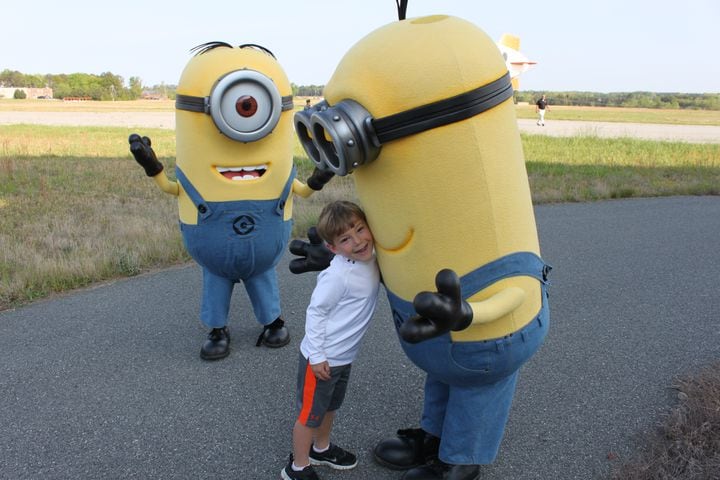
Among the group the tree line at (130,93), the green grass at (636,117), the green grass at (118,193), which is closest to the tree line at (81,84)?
the tree line at (130,93)

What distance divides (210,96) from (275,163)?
1.60ft

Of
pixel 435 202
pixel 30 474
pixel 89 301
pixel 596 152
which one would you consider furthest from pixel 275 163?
pixel 596 152

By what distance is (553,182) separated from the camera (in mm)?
9094

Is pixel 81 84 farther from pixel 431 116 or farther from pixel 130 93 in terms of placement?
pixel 431 116

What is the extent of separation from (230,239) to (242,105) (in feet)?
2.31

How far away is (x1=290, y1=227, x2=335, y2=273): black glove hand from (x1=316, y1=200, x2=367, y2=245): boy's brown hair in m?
0.28

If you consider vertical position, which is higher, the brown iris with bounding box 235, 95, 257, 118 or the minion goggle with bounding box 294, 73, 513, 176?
the brown iris with bounding box 235, 95, 257, 118

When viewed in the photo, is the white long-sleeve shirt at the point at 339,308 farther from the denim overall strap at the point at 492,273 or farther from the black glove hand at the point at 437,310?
the black glove hand at the point at 437,310

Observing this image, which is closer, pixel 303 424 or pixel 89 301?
pixel 303 424

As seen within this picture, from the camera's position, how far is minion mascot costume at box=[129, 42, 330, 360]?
9.51ft

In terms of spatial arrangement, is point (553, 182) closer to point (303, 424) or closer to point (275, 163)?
point (275, 163)

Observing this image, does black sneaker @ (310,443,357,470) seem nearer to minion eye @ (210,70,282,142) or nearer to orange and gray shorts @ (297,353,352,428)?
orange and gray shorts @ (297,353,352,428)

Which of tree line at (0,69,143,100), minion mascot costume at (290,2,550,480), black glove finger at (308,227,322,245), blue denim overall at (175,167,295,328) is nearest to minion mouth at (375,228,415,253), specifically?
minion mascot costume at (290,2,550,480)

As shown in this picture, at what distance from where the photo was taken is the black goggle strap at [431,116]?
1.75 m
